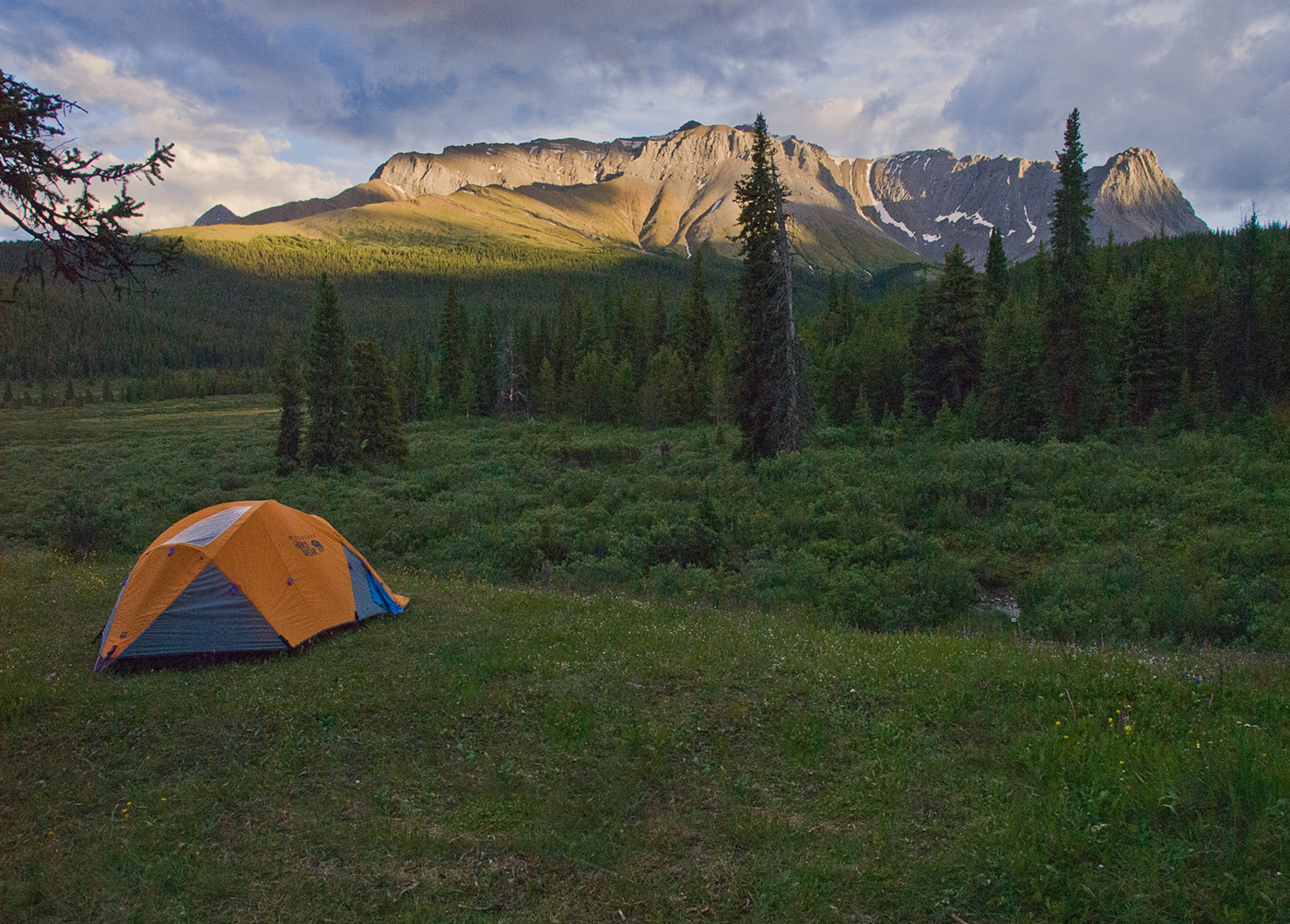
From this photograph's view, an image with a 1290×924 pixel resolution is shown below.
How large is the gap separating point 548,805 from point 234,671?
5.51 metres

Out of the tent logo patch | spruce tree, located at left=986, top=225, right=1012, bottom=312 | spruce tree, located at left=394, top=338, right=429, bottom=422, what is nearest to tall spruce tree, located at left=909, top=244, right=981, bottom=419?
spruce tree, located at left=986, top=225, right=1012, bottom=312

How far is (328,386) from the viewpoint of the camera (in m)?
42.5

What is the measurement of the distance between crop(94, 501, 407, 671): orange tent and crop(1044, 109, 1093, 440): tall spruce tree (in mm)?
39243

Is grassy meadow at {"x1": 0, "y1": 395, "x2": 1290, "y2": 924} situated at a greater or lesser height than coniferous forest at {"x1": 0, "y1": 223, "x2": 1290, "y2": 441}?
lesser

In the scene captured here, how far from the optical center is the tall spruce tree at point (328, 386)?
136 feet

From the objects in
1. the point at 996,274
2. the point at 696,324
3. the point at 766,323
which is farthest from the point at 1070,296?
the point at 696,324

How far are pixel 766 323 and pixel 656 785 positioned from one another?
2713cm

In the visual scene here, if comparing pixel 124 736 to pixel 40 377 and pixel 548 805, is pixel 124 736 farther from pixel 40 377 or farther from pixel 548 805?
pixel 40 377

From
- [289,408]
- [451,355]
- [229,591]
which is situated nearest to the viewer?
[229,591]

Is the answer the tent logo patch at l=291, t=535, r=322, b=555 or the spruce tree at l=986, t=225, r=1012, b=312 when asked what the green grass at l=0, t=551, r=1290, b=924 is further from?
the spruce tree at l=986, t=225, r=1012, b=312

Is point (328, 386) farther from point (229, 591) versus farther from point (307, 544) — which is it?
point (229, 591)

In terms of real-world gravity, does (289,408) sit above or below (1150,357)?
below

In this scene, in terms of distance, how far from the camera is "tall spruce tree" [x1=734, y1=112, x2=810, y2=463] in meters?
29.7

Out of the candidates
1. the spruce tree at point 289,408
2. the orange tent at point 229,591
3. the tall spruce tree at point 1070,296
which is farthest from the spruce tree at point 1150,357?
the spruce tree at point 289,408
